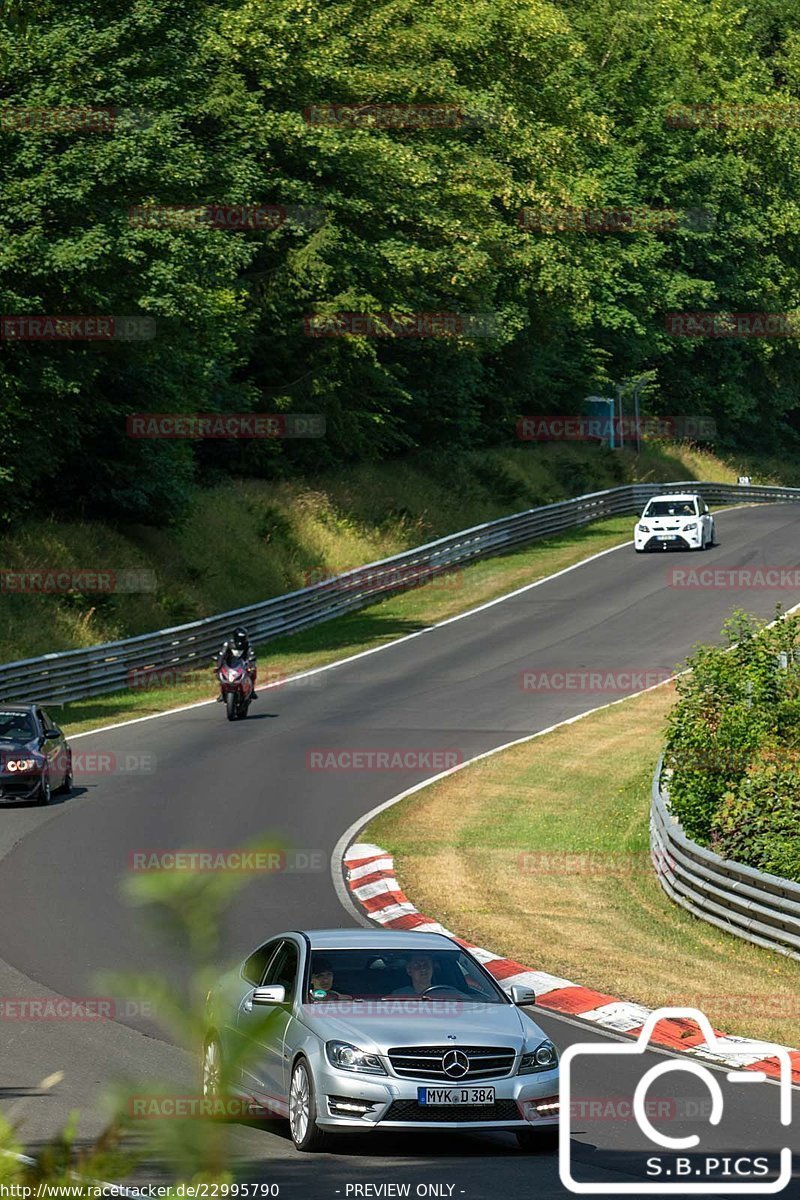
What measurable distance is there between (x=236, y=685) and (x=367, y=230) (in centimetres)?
2539

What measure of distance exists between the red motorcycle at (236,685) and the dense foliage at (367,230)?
8768mm

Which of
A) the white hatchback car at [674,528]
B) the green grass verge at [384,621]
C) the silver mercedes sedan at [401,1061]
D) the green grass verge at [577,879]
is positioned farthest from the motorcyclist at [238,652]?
the white hatchback car at [674,528]

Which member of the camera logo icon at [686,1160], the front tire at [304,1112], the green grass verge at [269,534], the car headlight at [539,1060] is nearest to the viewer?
the camera logo icon at [686,1160]

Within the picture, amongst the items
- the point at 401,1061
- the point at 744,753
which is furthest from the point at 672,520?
the point at 401,1061

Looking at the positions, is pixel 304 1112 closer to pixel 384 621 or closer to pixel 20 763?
pixel 20 763

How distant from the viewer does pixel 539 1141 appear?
967cm

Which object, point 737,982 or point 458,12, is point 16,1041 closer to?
point 737,982

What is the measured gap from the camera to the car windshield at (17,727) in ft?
82.9

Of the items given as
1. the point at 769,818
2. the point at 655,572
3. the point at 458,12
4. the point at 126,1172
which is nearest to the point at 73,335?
the point at 655,572

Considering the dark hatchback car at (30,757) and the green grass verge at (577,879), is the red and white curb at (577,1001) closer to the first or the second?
the green grass verge at (577,879)

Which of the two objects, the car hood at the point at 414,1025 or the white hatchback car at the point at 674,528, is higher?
the car hood at the point at 414,1025

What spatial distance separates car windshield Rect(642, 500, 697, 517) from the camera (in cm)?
5347

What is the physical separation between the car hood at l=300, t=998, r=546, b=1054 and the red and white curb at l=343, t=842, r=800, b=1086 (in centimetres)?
128

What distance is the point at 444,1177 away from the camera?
29.3ft
